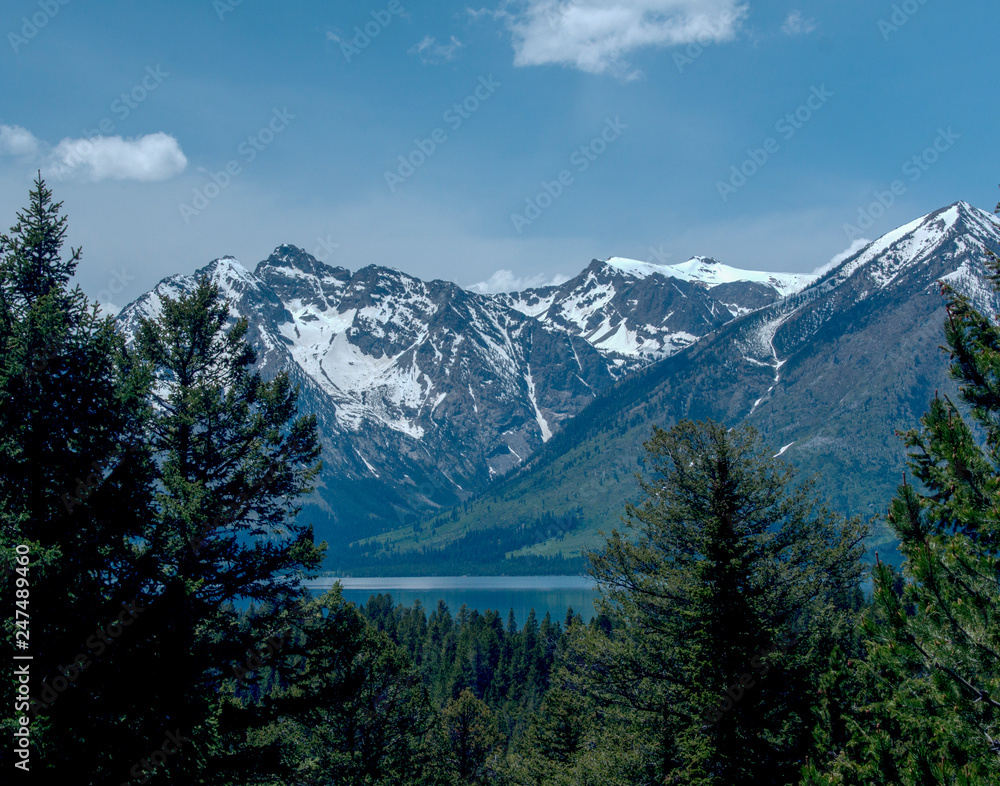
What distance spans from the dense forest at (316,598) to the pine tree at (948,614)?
0.04m

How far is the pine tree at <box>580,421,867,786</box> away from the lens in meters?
15.4

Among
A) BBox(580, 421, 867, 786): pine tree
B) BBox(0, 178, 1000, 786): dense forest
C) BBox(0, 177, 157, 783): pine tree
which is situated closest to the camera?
BBox(0, 178, 1000, 786): dense forest

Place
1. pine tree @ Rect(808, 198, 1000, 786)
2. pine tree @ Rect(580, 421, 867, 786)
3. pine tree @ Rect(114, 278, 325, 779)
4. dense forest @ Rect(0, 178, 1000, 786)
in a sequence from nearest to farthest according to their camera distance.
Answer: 1. pine tree @ Rect(808, 198, 1000, 786)
2. dense forest @ Rect(0, 178, 1000, 786)
3. pine tree @ Rect(114, 278, 325, 779)
4. pine tree @ Rect(580, 421, 867, 786)

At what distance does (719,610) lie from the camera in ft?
52.5

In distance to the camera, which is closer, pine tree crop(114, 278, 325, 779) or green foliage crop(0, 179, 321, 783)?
green foliage crop(0, 179, 321, 783)

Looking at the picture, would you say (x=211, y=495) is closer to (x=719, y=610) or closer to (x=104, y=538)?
(x=104, y=538)

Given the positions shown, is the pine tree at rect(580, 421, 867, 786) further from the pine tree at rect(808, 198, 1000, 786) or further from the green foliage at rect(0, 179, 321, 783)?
the green foliage at rect(0, 179, 321, 783)

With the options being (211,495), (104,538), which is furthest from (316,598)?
(104,538)

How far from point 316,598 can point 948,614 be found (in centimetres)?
1413

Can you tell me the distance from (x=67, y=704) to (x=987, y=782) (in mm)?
12642

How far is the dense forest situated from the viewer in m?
9.54

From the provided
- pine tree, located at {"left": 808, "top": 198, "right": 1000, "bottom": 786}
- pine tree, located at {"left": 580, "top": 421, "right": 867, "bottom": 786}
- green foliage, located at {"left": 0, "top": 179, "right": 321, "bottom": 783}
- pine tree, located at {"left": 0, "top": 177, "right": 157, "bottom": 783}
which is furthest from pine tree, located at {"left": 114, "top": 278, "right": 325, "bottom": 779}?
pine tree, located at {"left": 808, "top": 198, "right": 1000, "bottom": 786}

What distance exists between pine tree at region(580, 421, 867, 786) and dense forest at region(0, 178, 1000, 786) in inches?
2.7

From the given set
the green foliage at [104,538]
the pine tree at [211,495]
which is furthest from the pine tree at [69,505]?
the pine tree at [211,495]
